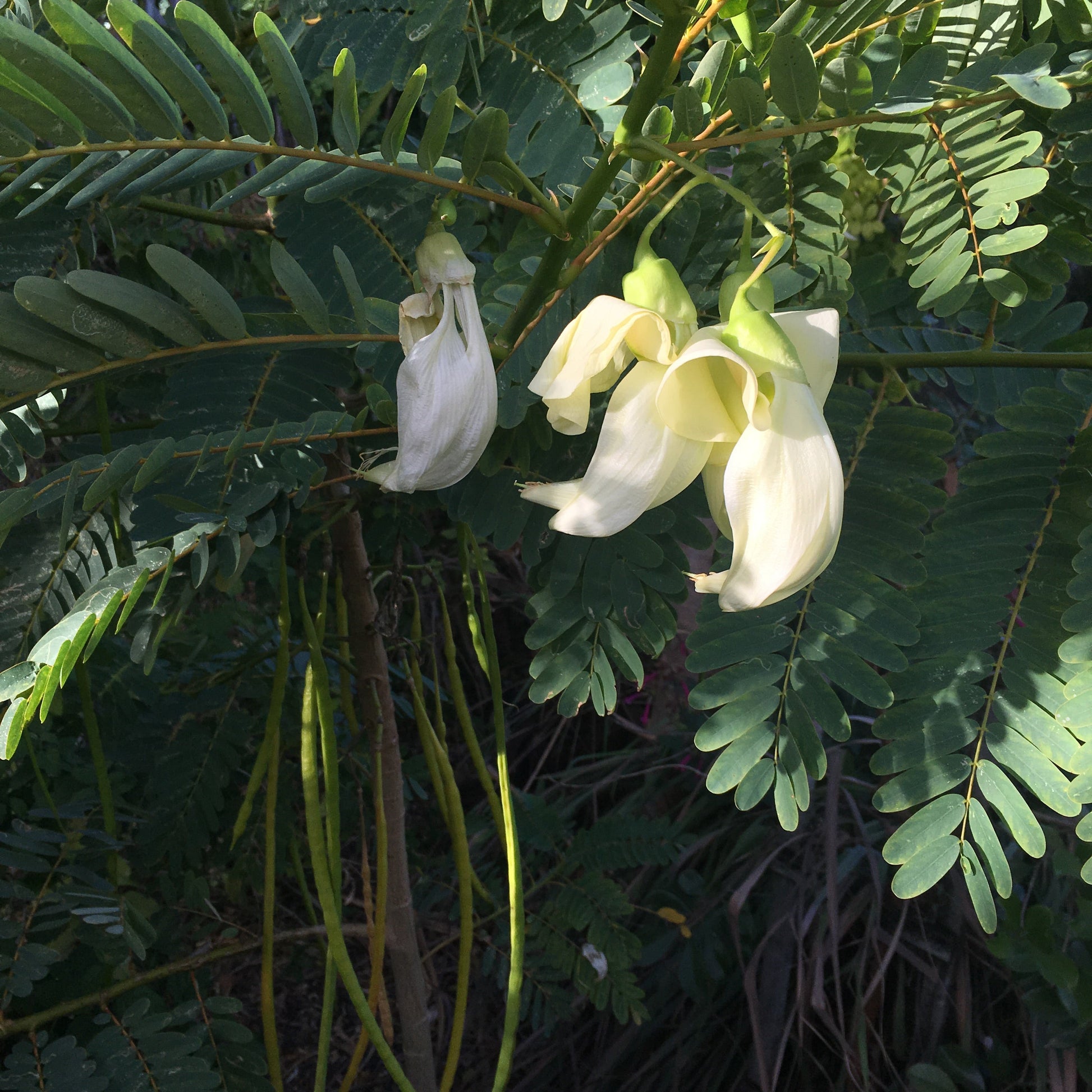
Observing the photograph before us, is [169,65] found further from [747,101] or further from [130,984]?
[130,984]

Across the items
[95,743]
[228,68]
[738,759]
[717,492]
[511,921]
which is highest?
[228,68]

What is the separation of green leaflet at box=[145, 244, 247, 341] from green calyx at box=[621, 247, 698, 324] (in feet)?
0.67

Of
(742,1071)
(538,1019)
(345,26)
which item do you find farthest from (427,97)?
(742,1071)

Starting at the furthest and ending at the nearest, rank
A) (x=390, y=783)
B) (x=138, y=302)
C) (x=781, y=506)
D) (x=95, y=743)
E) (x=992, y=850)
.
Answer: (x=390, y=783), (x=95, y=743), (x=992, y=850), (x=138, y=302), (x=781, y=506)

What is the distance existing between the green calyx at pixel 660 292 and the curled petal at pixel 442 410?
7 cm

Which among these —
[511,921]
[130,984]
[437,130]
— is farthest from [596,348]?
[130,984]

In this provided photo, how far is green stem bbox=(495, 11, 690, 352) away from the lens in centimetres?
34

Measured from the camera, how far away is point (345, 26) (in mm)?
596

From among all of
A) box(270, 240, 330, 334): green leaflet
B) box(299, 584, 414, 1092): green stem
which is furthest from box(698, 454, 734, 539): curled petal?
box(299, 584, 414, 1092): green stem

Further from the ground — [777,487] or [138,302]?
[138,302]

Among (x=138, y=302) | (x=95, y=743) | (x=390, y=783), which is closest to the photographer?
(x=138, y=302)

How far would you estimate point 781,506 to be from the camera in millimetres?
318

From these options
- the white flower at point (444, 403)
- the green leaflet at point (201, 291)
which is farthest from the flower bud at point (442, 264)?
the green leaflet at point (201, 291)

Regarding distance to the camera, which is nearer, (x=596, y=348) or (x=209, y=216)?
(x=596, y=348)
